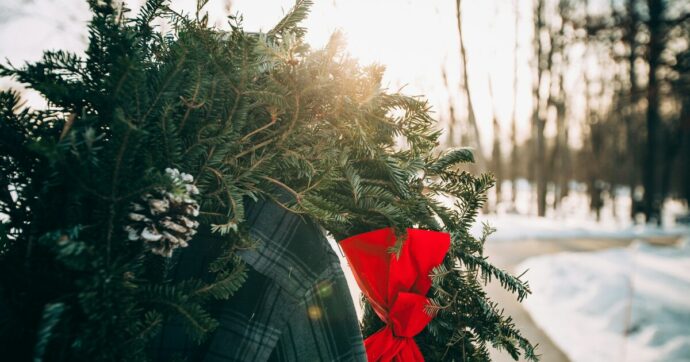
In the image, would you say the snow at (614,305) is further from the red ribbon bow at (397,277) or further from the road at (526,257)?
the red ribbon bow at (397,277)

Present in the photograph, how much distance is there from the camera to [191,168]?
0.94m

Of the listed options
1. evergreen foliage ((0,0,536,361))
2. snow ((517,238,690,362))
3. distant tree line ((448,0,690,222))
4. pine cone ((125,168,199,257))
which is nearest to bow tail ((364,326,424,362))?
evergreen foliage ((0,0,536,361))

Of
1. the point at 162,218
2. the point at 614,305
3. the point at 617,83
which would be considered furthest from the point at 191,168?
the point at 617,83

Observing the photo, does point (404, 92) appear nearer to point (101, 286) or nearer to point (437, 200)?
point (437, 200)

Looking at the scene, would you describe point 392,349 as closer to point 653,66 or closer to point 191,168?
point 191,168

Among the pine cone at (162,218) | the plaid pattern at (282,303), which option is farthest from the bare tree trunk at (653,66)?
the pine cone at (162,218)

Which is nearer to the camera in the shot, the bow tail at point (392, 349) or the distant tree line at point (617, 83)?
the bow tail at point (392, 349)

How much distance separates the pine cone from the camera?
0.75 metres

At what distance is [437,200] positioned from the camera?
4.50 feet

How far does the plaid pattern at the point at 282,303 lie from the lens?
108cm

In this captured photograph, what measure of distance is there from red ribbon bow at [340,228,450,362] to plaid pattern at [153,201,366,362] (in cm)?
15

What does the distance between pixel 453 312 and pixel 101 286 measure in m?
1.04

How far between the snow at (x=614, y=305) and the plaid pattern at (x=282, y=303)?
381 cm

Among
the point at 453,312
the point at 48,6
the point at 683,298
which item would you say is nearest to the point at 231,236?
the point at 453,312
